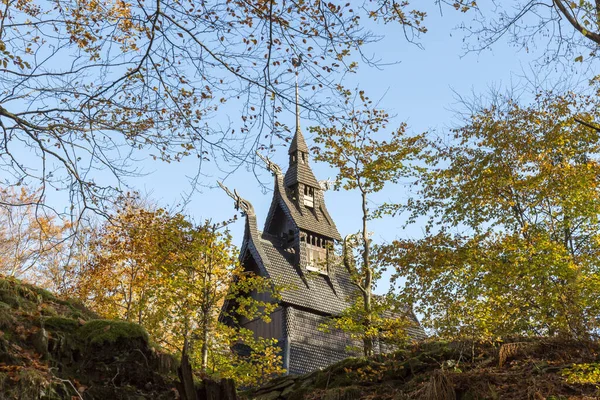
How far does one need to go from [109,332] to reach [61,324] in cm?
74

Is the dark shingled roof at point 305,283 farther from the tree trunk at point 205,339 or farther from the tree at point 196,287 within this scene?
the tree trunk at point 205,339

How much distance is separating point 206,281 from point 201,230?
4.96 feet

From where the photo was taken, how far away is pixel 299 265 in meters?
27.1

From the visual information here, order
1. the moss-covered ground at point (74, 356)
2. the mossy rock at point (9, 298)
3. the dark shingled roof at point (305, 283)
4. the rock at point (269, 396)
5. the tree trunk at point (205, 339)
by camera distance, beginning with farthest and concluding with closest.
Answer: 1. the dark shingled roof at point (305, 283)
2. the tree trunk at point (205, 339)
3. the rock at point (269, 396)
4. the mossy rock at point (9, 298)
5. the moss-covered ground at point (74, 356)

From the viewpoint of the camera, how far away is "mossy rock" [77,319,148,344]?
31.2ft

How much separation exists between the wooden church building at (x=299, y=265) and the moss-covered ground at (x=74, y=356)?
521 inches

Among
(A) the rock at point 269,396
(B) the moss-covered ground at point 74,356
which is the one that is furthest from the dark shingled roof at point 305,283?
(B) the moss-covered ground at point 74,356

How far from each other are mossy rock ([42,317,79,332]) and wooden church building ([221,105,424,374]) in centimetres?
1355

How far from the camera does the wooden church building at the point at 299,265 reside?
84.9ft

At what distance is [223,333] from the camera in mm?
17797

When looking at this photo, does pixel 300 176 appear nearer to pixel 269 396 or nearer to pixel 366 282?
pixel 366 282

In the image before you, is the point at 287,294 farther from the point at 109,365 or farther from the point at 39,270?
the point at 109,365

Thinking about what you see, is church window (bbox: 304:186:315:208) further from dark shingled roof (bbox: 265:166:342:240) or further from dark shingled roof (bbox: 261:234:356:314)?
dark shingled roof (bbox: 261:234:356:314)

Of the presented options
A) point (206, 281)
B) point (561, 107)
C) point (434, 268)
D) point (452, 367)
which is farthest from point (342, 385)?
point (561, 107)
